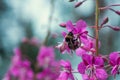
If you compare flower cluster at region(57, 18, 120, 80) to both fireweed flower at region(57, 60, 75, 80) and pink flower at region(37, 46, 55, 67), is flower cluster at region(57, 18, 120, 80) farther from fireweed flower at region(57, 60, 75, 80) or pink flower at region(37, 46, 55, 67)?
pink flower at region(37, 46, 55, 67)

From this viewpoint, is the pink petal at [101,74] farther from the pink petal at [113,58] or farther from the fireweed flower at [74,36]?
the fireweed flower at [74,36]

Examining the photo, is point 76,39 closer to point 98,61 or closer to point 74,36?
point 74,36

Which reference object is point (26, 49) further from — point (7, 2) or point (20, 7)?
point (7, 2)

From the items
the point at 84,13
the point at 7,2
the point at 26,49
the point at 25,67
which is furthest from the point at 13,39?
the point at 25,67

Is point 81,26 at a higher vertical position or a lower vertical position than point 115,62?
higher

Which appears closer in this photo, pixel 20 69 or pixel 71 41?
pixel 71 41

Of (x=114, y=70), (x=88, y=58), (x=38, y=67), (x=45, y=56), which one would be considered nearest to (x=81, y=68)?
(x=88, y=58)

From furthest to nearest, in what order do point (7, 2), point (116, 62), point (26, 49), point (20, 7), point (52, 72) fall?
point (7, 2)
point (20, 7)
point (26, 49)
point (52, 72)
point (116, 62)

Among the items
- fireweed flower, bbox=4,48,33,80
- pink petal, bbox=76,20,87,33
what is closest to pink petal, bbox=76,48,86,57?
pink petal, bbox=76,20,87,33
